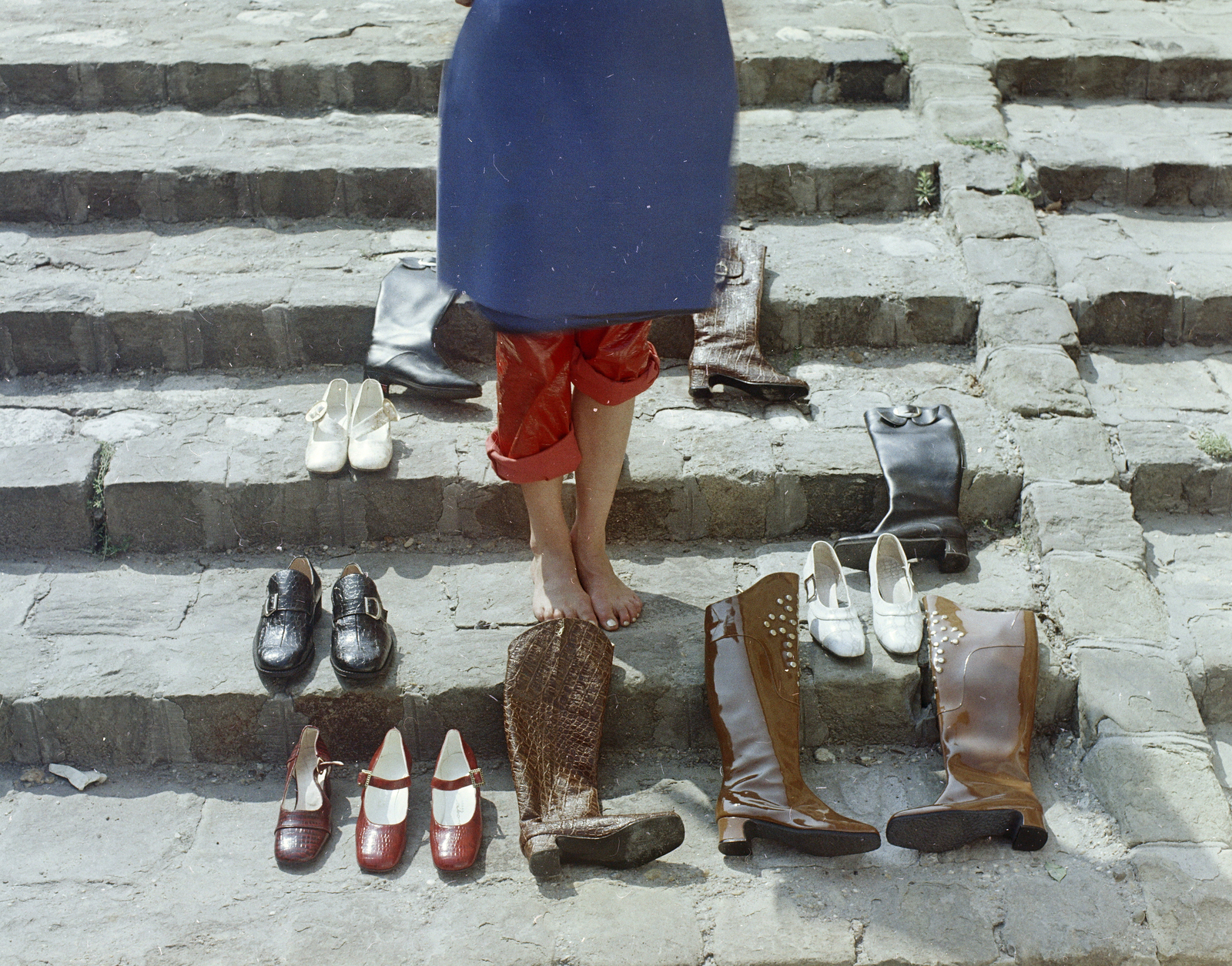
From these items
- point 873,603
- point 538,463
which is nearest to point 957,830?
point 873,603

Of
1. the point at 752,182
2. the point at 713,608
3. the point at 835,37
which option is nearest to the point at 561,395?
the point at 713,608

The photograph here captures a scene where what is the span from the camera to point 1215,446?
10.3ft

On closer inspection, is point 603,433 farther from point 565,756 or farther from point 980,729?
point 980,729

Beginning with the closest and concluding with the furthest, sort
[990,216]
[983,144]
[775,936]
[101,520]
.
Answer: [775,936] < [101,520] < [990,216] < [983,144]

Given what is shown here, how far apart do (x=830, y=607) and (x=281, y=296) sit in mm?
2044

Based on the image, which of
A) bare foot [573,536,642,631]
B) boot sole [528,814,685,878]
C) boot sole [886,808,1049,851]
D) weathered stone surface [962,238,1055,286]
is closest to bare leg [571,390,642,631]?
bare foot [573,536,642,631]

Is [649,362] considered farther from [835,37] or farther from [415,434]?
[835,37]

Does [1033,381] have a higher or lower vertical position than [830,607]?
higher

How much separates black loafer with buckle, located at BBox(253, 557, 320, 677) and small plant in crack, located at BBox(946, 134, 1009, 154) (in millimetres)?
3025

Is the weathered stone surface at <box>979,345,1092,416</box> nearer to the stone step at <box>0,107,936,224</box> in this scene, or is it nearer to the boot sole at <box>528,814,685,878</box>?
the stone step at <box>0,107,936,224</box>

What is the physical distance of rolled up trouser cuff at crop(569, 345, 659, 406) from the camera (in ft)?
7.87

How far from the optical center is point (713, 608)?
2.60 m

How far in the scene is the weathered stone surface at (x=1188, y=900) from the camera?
6.79 feet

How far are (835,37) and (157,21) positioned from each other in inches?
122
